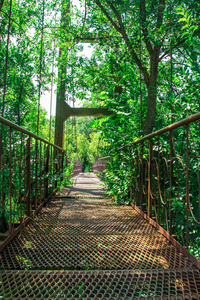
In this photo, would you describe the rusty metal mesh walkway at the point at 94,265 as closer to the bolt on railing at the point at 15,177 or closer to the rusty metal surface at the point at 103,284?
the rusty metal surface at the point at 103,284

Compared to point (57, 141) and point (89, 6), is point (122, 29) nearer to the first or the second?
point (89, 6)

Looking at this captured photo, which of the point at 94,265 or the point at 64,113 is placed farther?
the point at 64,113

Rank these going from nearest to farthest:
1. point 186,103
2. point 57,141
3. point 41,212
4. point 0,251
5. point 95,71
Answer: point 0,251
point 186,103
point 41,212
point 95,71
point 57,141

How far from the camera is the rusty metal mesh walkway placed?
105 cm

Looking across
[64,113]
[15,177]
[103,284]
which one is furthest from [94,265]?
[64,113]

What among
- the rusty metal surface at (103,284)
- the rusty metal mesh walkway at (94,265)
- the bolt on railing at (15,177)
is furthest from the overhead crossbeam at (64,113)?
the rusty metal surface at (103,284)

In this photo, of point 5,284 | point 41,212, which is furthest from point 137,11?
point 5,284

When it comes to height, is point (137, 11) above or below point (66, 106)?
above

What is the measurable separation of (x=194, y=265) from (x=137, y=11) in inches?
138

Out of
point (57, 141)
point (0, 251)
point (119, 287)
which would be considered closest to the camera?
point (119, 287)

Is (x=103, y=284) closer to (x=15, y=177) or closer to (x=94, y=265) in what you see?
(x=94, y=265)

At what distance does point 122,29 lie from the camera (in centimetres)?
394

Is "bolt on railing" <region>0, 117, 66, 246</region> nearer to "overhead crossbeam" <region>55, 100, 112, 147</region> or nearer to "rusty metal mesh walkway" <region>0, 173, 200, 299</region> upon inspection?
"rusty metal mesh walkway" <region>0, 173, 200, 299</region>

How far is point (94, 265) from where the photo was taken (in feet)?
4.30
